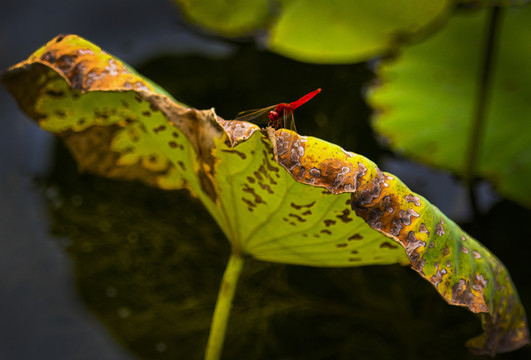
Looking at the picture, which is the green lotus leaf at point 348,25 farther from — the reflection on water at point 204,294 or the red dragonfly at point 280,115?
the red dragonfly at point 280,115

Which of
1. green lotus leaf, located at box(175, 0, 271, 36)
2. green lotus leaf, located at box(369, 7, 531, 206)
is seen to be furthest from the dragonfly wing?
green lotus leaf, located at box(175, 0, 271, 36)

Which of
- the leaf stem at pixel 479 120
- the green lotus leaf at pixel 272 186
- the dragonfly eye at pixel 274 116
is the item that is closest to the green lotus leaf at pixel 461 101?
the leaf stem at pixel 479 120

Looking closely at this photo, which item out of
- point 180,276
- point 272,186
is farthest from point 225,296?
point 180,276

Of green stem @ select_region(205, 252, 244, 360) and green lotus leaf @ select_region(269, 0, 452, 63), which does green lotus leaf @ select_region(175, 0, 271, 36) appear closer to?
green lotus leaf @ select_region(269, 0, 452, 63)

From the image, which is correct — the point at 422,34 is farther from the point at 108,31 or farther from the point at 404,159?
the point at 108,31

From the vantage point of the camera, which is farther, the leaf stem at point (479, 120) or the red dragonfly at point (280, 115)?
the leaf stem at point (479, 120)

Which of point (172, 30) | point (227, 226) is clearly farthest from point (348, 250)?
point (172, 30)
